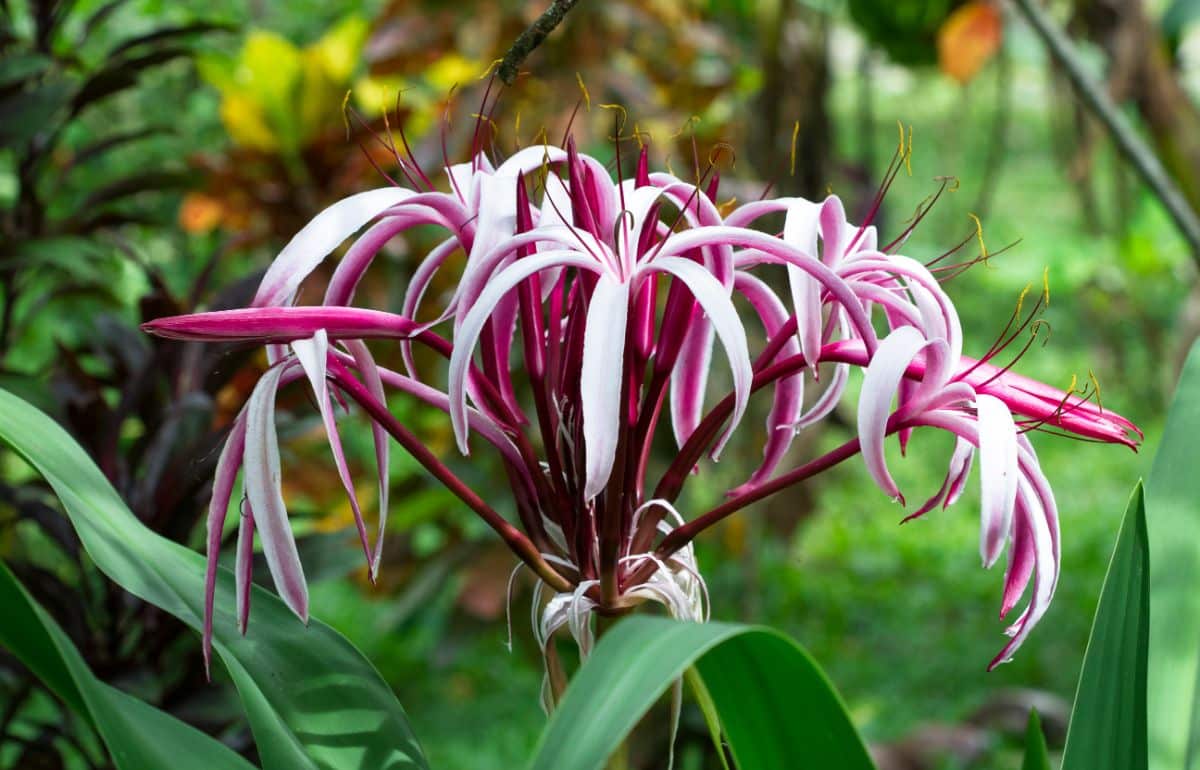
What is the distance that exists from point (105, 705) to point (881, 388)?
10.4 inches

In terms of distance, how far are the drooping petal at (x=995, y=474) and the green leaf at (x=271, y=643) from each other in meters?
0.23

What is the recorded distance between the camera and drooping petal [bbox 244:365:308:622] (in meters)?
0.41

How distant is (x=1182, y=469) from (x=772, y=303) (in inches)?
6.7

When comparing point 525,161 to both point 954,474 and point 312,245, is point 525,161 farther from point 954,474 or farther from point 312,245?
point 954,474

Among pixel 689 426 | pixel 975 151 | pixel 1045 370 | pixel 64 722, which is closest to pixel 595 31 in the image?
pixel 64 722

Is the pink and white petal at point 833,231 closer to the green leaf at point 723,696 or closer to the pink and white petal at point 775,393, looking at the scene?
the pink and white petal at point 775,393

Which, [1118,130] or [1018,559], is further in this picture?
[1118,130]

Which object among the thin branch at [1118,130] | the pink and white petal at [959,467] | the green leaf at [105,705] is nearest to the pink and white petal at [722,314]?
the pink and white petal at [959,467]

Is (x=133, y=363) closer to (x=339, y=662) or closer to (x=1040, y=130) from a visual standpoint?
(x=339, y=662)

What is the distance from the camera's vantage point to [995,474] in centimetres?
39

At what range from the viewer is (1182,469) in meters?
0.46

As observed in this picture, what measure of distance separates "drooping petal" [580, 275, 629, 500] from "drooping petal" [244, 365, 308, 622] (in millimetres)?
107

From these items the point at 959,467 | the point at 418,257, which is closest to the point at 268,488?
the point at 959,467

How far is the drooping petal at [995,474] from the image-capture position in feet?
1.25
